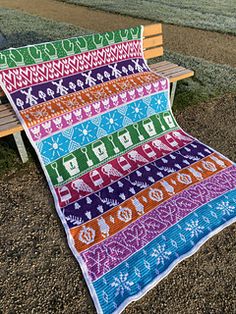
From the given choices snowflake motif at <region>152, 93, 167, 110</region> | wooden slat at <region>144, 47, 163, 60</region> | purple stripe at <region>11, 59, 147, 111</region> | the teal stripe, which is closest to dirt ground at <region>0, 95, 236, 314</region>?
the teal stripe

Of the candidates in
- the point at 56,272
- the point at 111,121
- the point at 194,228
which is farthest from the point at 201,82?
the point at 56,272

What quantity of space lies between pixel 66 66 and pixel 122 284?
9.46 ft

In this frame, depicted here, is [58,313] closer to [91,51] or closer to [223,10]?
[91,51]

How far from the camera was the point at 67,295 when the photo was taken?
2539mm

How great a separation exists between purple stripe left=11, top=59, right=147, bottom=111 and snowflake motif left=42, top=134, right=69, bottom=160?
1.71 ft

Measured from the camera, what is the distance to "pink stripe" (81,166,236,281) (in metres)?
2.77

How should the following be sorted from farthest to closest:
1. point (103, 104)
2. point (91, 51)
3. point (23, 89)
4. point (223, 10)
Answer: point (223, 10) → point (91, 51) → point (103, 104) → point (23, 89)

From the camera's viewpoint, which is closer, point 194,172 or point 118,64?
point 194,172

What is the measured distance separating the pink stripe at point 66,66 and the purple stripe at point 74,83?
62 mm

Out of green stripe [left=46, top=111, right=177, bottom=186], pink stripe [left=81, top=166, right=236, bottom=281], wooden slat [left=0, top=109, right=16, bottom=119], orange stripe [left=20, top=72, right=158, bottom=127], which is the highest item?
wooden slat [left=0, top=109, right=16, bottom=119]

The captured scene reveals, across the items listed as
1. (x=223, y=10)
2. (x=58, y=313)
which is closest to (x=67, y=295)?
(x=58, y=313)

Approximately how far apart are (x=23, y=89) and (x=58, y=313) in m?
2.59

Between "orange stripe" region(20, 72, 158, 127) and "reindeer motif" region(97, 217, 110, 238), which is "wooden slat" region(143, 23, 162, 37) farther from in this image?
"reindeer motif" region(97, 217, 110, 238)

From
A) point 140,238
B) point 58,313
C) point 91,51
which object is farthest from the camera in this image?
point 91,51
